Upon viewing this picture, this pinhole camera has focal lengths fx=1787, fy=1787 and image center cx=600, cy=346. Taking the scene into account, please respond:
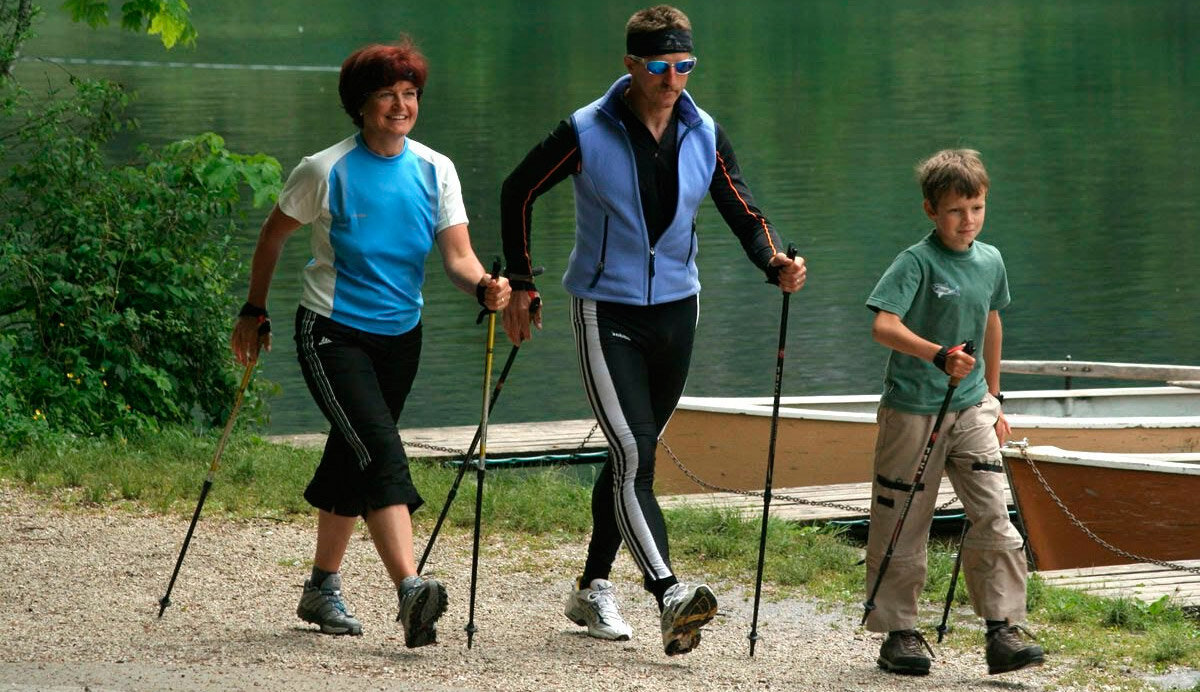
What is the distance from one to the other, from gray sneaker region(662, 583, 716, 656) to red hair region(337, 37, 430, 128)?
69.9 inches

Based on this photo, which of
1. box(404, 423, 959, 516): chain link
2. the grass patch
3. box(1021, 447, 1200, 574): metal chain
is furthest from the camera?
box(404, 423, 959, 516): chain link

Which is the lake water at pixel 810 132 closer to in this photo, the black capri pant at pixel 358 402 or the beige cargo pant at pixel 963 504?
the black capri pant at pixel 358 402

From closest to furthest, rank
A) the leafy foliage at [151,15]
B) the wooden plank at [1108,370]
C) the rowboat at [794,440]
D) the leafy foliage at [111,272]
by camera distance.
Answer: the leafy foliage at [151,15], the leafy foliage at [111,272], the rowboat at [794,440], the wooden plank at [1108,370]

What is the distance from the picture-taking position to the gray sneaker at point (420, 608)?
5.41m

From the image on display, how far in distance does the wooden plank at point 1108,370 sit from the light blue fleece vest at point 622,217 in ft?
24.6

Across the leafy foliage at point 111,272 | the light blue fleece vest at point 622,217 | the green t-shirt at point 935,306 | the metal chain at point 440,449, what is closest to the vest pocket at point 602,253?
the light blue fleece vest at point 622,217

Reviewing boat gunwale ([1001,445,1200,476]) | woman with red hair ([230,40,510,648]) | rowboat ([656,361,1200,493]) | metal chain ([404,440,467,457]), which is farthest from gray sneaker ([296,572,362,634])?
metal chain ([404,440,467,457])

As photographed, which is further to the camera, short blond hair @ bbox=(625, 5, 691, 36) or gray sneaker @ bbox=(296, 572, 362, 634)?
gray sneaker @ bbox=(296, 572, 362, 634)

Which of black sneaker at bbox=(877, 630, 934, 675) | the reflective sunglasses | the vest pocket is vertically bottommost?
black sneaker at bbox=(877, 630, 934, 675)

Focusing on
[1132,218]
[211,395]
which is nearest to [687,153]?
[211,395]

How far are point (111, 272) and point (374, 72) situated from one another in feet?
16.3

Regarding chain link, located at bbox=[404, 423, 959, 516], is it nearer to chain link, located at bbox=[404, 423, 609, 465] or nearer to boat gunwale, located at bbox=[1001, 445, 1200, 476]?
chain link, located at bbox=[404, 423, 609, 465]

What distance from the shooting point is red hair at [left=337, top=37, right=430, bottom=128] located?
220 inches

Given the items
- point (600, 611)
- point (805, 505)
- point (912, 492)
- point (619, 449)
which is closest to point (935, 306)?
point (912, 492)
